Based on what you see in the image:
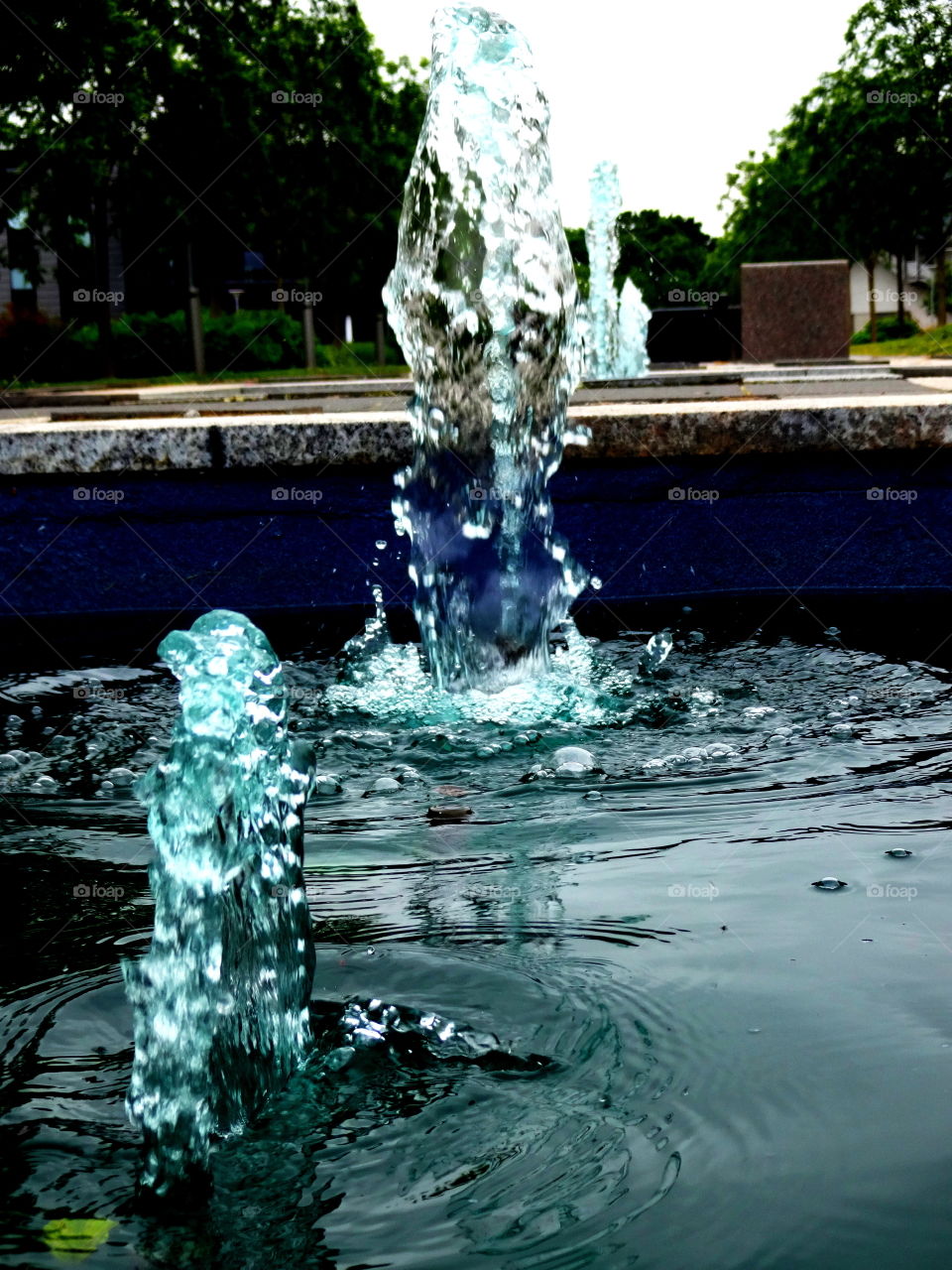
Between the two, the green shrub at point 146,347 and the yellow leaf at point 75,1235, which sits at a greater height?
the green shrub at point 146,347

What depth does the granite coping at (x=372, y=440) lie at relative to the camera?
17.3 feet

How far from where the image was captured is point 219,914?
2033mm

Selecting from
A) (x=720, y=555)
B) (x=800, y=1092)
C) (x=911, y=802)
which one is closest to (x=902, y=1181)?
(x=800, y=1092)

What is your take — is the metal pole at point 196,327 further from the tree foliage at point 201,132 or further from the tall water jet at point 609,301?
the tall water jet at point 609,301

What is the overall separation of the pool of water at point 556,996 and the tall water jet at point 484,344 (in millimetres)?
698

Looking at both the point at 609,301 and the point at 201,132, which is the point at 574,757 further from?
the point at 201,132

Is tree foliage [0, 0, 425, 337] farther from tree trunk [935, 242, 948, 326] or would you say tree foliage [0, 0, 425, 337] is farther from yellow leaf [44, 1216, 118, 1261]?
yellow leaf [44, 1216, 118, 1261]

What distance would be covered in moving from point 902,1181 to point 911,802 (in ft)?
4.98

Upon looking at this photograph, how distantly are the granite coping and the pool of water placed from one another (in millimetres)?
1525

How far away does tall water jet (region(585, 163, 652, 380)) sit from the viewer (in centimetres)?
1694

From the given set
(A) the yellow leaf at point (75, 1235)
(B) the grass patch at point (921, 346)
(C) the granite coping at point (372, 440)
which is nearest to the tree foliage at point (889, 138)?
(B) the grass patch at point (921, 346)

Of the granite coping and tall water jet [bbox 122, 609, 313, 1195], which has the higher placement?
the granite coping

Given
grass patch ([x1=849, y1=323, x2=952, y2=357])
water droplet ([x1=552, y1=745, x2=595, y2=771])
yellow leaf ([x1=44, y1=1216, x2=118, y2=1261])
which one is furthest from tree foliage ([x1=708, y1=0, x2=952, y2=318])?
yellow leaf ([x1=44, y1=1216, x2=118, y2=1261])

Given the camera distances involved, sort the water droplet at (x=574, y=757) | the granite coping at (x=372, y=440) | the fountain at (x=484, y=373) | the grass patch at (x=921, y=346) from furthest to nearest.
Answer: the grass patch at (x=921, y=346) < the granite coping at (x=372, y=440) < the fountain at (x=484, y=373) < the water droplet at (x=574, y=757)
